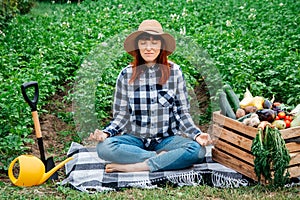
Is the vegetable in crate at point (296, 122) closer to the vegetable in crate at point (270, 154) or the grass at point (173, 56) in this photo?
the vegetable in crate at point (270, 154)

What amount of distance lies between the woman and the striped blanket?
0.27 ft

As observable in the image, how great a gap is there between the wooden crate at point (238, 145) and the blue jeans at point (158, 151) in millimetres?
158

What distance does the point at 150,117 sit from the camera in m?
4.32

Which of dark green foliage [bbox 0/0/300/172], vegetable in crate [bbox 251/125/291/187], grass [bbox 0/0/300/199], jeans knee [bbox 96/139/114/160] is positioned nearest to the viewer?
vegetable in crate [bbox 251/125/291/187]

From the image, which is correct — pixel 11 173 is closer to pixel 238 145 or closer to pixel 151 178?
pixel 151 178

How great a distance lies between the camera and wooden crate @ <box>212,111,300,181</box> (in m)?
3.93

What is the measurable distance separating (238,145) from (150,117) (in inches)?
28.4

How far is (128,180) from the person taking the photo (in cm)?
406

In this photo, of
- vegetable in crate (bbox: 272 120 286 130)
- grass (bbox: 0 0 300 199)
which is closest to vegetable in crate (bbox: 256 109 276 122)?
vegetable in crate (bbox: 272 120 286 130)

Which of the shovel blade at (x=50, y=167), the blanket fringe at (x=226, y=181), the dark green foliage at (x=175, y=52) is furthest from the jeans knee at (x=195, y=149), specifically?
the shovel blade at (x=50, y=167)

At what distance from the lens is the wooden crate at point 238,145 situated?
393cm

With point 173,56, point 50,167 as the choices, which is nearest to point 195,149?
point 50,167

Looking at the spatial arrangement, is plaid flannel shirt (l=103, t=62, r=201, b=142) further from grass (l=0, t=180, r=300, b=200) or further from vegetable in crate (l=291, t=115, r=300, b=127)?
vegetable in crate (l=291, t=115, r=300, b=127)

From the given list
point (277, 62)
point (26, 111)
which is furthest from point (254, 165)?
point (277, 62)
